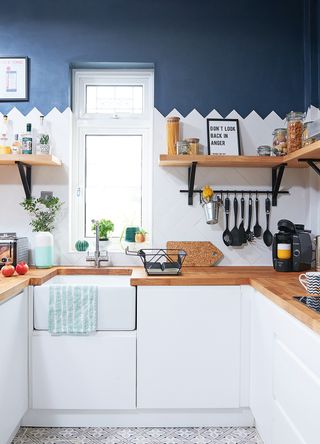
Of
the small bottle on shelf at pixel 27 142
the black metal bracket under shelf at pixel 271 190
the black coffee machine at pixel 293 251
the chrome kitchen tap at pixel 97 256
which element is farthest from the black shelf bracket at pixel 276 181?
the small bottle on shelf at pixel 27 142

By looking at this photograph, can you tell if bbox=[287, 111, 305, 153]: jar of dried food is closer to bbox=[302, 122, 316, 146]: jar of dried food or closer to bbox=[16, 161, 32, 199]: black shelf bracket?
bbox=[302, 122, 316, 146]: jar of dried food

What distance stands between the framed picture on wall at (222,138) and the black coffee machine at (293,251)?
663 millimetres

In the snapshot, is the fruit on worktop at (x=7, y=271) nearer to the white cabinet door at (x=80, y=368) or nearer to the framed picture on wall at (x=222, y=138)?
the white cabinet door at (x=80, y=368)

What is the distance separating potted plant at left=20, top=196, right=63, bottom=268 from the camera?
2717mm

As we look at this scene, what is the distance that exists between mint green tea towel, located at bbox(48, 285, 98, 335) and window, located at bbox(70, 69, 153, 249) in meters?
0.78

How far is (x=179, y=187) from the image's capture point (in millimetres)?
2912

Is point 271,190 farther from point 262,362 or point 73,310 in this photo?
point 73,310

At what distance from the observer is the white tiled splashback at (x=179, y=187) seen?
2.90 meters

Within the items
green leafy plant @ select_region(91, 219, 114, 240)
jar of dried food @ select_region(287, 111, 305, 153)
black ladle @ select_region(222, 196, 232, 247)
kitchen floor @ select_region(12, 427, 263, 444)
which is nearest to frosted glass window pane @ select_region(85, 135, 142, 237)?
green leafy plant @ select_region(91, 219, 114, 240)

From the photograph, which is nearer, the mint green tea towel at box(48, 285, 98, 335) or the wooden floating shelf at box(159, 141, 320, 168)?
the mint green tea towel at box(48, 285, 98, 335)

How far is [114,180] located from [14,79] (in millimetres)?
931

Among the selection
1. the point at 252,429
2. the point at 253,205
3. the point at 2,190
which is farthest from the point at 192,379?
the point at 2,190

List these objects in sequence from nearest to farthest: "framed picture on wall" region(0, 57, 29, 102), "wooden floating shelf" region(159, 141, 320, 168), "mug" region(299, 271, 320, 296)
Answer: "mug" region(299, 271, 320, 296), "wooden floating shelf" region(159, 141, 320, 168), "framed picture on wall" region(0, 57, 29, 102)

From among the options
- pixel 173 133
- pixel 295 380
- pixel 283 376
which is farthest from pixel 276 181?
pixel 295 380
